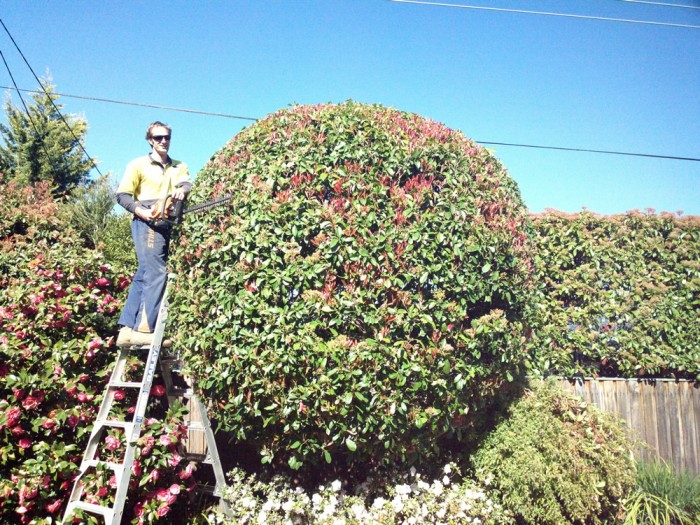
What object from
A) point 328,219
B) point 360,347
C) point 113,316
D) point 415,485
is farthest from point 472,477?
point 113,316

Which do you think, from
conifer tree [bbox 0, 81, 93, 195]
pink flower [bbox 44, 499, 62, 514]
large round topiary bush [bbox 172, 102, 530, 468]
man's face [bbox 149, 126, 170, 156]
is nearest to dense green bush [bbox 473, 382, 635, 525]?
large round topiary bush [bbox 172, 102, 530, 468]

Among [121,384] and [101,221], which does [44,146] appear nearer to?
[101,221]

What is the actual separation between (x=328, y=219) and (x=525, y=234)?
6.69 feet

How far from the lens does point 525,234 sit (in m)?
4.83

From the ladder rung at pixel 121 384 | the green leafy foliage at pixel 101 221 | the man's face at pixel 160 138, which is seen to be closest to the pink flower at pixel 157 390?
the ladder rung at pixel 121 384

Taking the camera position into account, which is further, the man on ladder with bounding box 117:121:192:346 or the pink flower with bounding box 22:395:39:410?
the man on ladder with bounding box 117:121:192:346

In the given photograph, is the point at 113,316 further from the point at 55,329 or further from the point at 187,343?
the point at 187,343

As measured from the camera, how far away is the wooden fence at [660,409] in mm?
6766

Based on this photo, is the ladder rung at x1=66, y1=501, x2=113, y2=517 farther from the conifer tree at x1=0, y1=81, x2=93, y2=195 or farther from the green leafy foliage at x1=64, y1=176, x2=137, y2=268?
the conifer tree at x1=0, y1=81, x2=93, y2=195

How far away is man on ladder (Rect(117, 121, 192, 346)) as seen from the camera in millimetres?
4492

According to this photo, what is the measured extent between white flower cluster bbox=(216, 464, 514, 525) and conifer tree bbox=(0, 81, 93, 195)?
1596cm

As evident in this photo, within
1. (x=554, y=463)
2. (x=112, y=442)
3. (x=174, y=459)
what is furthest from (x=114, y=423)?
(x=554, y=463)

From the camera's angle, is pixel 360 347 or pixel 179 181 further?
pixel 179 181

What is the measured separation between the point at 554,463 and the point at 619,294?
3.29 meters
